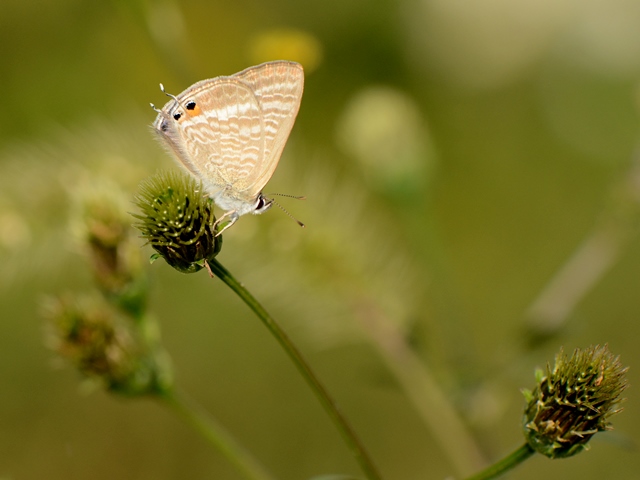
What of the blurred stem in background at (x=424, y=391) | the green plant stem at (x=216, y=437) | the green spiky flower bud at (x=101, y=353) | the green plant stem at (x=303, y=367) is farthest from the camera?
the blurred stem in background at (x=424, y=391)

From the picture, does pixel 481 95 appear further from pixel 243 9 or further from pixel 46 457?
pixel 46 457

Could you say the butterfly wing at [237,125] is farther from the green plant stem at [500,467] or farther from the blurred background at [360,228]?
the green plant stem at [500,467]

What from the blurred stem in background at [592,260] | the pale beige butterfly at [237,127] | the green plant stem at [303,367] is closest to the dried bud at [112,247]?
the pale beige butterfly at [237,127]

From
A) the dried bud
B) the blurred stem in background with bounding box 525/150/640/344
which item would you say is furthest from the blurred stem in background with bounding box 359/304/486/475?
the dried bud

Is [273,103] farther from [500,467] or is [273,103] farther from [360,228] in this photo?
[500,467]

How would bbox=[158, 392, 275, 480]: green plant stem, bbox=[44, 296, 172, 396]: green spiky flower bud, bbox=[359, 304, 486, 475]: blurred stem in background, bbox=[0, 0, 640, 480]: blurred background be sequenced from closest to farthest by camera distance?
bbox=[158, 392, 275, 480]: green plant stem < bbox=[44, 296, 172, 396]: green spiky flower bud < bbox=[359, 304, 486, 475]: blurred stem in background < bbox=[0, 0, 640, 480]: blurred background

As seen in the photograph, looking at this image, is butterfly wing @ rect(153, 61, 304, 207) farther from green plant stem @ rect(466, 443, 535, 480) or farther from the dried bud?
green plant stem @ rect(466, 443, 535, 480)
